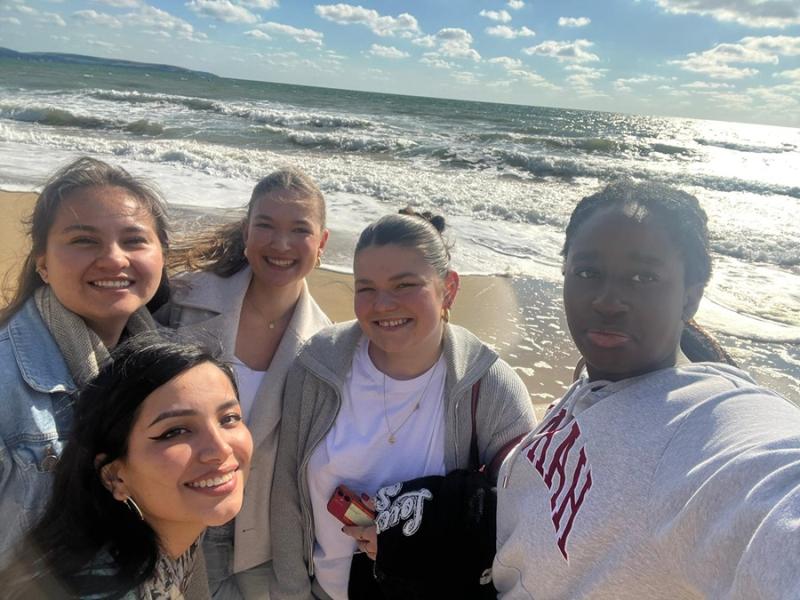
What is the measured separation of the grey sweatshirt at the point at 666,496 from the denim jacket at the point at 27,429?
1538mm

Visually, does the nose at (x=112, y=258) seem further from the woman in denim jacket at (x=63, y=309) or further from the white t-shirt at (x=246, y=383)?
the white t-shirt at (x=246, y=383)

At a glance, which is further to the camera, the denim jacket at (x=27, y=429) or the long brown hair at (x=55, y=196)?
the long brown hair at (x=55, y=196)

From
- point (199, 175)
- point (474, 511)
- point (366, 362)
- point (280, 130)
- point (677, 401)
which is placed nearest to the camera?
point (677, 401)

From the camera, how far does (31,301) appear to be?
2078mm

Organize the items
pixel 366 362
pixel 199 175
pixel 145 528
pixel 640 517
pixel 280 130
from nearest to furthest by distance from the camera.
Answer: pixel 640 517
pixel 145 528
pixel 366 362
pixel 199 175
pixel 280 130

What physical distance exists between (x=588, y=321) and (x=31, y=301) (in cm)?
204

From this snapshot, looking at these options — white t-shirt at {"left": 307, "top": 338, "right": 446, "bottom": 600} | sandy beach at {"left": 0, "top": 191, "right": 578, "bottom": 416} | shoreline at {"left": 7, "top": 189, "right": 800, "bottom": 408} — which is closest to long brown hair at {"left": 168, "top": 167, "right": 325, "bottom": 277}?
white t-shirt at {"left": 307, "top": 338, "right": 446, "bottom": 600}

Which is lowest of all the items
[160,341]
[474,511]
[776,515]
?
[474,511]

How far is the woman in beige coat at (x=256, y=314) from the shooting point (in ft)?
8.42

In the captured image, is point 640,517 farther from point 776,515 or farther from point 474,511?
point 474,511

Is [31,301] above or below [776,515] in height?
below

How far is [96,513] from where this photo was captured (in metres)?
1.74

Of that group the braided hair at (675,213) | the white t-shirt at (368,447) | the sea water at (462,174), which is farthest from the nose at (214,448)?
the sea water at (462,174)

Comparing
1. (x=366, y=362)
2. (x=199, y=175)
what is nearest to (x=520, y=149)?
(x=199, y=175)
